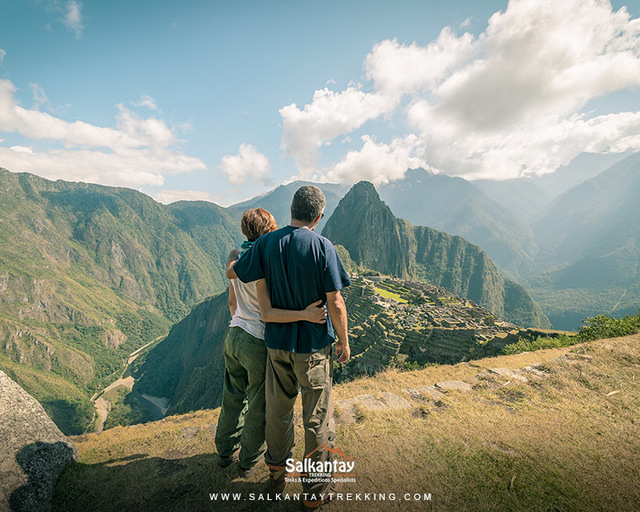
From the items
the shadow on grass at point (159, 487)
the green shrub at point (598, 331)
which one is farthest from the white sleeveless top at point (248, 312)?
the green shrub at point (598, 331)

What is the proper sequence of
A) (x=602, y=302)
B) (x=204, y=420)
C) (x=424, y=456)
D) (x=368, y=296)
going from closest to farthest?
(x=424, y=456)
(x=204, y=420)
(x=368, y=296)
(x=602, y=302)

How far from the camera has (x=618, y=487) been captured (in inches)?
105

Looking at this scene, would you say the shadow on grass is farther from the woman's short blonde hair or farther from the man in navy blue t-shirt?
the woman's short blonde hair

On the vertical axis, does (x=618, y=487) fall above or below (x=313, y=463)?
below

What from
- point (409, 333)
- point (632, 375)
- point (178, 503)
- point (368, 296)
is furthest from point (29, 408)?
point (368, 296)

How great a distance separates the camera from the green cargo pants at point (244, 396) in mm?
3148

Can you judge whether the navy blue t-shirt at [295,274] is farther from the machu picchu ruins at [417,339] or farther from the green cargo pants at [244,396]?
the machu picchu ruins at [417,339]

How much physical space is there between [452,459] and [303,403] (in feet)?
7.03

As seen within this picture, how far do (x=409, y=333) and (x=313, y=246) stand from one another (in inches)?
1144

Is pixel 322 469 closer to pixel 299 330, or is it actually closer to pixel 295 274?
pixel 299 330

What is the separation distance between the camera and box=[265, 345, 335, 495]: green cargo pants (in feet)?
8.79

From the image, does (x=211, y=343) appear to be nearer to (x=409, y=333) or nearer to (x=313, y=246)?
(x=409, y=333)

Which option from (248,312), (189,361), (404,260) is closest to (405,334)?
(248,312)

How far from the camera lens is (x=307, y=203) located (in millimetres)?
2795
